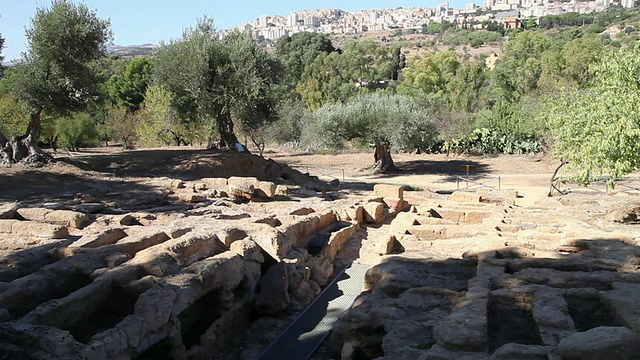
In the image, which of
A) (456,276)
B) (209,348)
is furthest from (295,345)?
(456,276)

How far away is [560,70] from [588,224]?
3116cm

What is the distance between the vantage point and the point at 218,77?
76.9 ft

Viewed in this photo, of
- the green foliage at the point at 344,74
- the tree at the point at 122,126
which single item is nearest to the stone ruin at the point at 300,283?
the tree at the point at 122,126

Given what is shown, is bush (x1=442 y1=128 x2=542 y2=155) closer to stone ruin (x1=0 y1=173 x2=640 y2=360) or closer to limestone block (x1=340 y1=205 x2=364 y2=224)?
limestone block (x1=340 y1=205 x2=364 y2=224)

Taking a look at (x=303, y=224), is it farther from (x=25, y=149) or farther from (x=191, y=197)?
(x=25, y=149)

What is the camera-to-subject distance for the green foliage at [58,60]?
62.1 ft

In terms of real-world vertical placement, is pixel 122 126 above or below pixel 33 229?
above

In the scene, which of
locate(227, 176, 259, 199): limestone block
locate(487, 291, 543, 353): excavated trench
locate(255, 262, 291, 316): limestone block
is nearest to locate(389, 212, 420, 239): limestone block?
locate(255, 262, 291, 316): limestone block

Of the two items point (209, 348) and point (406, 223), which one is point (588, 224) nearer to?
point (406, 223)

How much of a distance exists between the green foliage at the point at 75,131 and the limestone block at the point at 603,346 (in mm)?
33403

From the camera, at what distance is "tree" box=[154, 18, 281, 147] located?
76.4 feet

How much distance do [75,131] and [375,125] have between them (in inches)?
795

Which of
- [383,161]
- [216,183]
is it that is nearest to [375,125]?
[383,161]

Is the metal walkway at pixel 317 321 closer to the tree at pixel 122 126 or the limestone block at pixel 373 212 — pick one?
the limestone block at pixel 373 212
